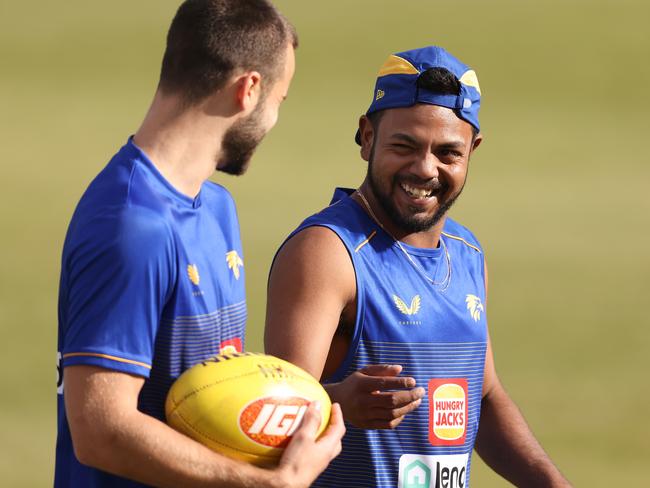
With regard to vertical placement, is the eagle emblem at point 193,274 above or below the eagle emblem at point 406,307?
above

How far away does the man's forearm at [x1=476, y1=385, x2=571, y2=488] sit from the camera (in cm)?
459

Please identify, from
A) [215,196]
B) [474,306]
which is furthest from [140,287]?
[474,306]

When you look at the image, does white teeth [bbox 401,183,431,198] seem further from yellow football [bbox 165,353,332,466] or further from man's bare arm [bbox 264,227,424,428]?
yellow football [bbox 165,353,332,466]

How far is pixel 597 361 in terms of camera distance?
1061 cm

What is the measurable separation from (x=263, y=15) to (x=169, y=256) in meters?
0.73

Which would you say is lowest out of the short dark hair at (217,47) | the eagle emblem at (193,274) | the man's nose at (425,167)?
the eagle emblem at (193,274)

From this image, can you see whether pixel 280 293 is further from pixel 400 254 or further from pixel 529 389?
pixel 529 389

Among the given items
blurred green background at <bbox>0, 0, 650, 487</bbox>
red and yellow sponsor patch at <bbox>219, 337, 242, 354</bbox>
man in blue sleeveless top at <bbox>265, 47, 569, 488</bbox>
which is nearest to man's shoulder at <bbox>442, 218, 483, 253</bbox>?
man in blue sleeveless top at <bbox>265, 47, 569, 488</bbox>

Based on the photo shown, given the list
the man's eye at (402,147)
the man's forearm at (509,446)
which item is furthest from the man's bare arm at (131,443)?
the man's forearm at (509,446)

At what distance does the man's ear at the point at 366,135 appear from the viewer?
180 inches

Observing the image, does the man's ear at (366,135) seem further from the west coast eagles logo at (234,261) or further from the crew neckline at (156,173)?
the crew neckline at (156,173)

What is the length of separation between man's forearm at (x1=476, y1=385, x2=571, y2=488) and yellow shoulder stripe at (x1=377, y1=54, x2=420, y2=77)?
1.17 m

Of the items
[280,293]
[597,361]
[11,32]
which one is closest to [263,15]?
[280,293]

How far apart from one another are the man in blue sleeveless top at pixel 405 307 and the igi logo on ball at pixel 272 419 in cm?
49
